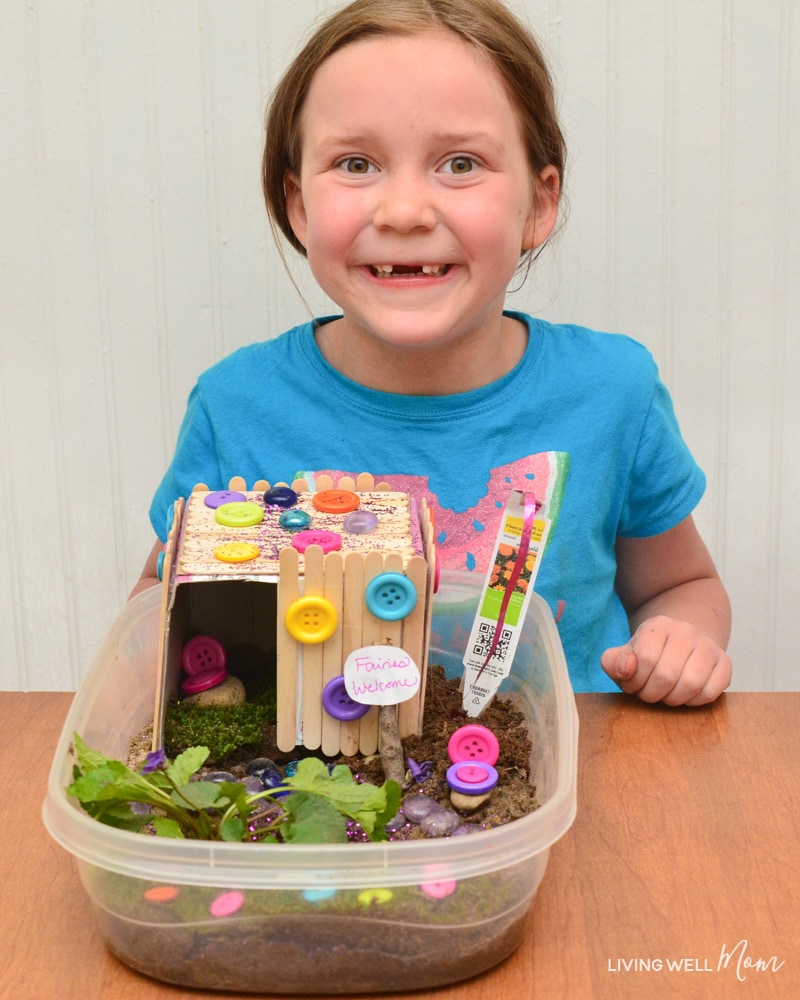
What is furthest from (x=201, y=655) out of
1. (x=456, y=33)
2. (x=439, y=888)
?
(x=456, y=33)

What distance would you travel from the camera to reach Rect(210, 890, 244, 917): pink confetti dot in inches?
24.3

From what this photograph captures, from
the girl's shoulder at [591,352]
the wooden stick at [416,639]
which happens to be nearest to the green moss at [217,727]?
the wooden stick at [416,639]

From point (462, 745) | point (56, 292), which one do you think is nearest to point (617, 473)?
point (462, 745)

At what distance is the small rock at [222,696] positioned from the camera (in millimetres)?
877

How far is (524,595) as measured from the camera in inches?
34.3

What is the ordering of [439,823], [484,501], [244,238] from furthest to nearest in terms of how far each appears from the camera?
[244,238] → [484,501] → [439,823]

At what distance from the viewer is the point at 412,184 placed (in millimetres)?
1104

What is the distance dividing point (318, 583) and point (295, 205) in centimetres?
68

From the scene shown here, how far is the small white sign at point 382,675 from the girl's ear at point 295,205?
665 mm

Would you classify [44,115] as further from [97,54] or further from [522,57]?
[522,57]

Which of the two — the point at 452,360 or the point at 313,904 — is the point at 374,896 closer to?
the point at 313,904

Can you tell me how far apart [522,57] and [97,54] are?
695 millimetres

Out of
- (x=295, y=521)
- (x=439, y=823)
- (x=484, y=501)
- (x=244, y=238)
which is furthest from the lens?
(x=244, y=238)

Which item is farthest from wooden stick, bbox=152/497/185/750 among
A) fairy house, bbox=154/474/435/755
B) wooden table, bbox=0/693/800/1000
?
wooden table, bbox=0/693/800/1000
